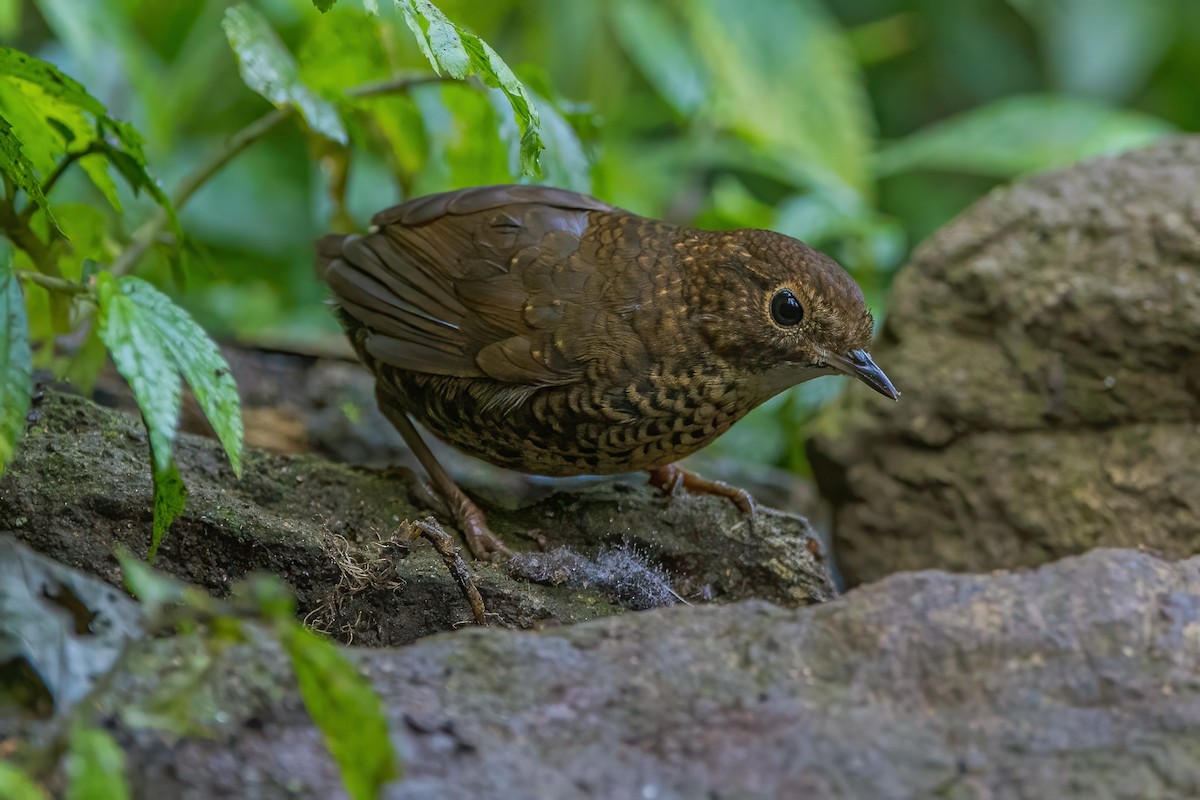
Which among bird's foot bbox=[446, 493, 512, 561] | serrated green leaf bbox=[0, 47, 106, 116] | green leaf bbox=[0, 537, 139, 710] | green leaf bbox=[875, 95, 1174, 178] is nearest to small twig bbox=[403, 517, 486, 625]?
bird's foot bbox=[446, 493, 512, 561]

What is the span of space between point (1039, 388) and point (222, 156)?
245cm

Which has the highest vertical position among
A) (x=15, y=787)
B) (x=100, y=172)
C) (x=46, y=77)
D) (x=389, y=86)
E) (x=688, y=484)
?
(x=46, y=77)

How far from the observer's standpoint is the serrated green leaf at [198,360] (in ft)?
7.05

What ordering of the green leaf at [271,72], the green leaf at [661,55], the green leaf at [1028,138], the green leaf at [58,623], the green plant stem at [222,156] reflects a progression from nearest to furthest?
1. the green leaf at [58,623]
2. the green leaf at [271,72]
3. the green plant stem at [222,156]
4. the green leaf at [1028,138]
5. the green leaf at [661,55]

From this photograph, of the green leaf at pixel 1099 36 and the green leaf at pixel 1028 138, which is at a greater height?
the green leaf at pixel 1099 36

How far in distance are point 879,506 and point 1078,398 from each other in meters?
0.65

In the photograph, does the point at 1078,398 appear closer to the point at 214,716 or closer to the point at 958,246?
the point at 958,246

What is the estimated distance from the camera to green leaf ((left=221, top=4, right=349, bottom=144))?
306 centimetres

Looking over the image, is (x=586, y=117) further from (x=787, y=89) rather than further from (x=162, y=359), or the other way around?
(x=787, y=89)

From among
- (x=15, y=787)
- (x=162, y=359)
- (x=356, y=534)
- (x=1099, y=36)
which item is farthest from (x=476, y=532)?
(x=1099, y=36)

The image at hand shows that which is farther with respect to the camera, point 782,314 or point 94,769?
point 782,314

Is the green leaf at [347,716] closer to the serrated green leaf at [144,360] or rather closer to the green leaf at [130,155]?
the serrated green leaf at [144,360]

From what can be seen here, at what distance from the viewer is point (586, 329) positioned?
3.06 meters

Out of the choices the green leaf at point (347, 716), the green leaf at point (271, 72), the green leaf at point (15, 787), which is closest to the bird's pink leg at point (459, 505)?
the green leaf at point (271, 72)
